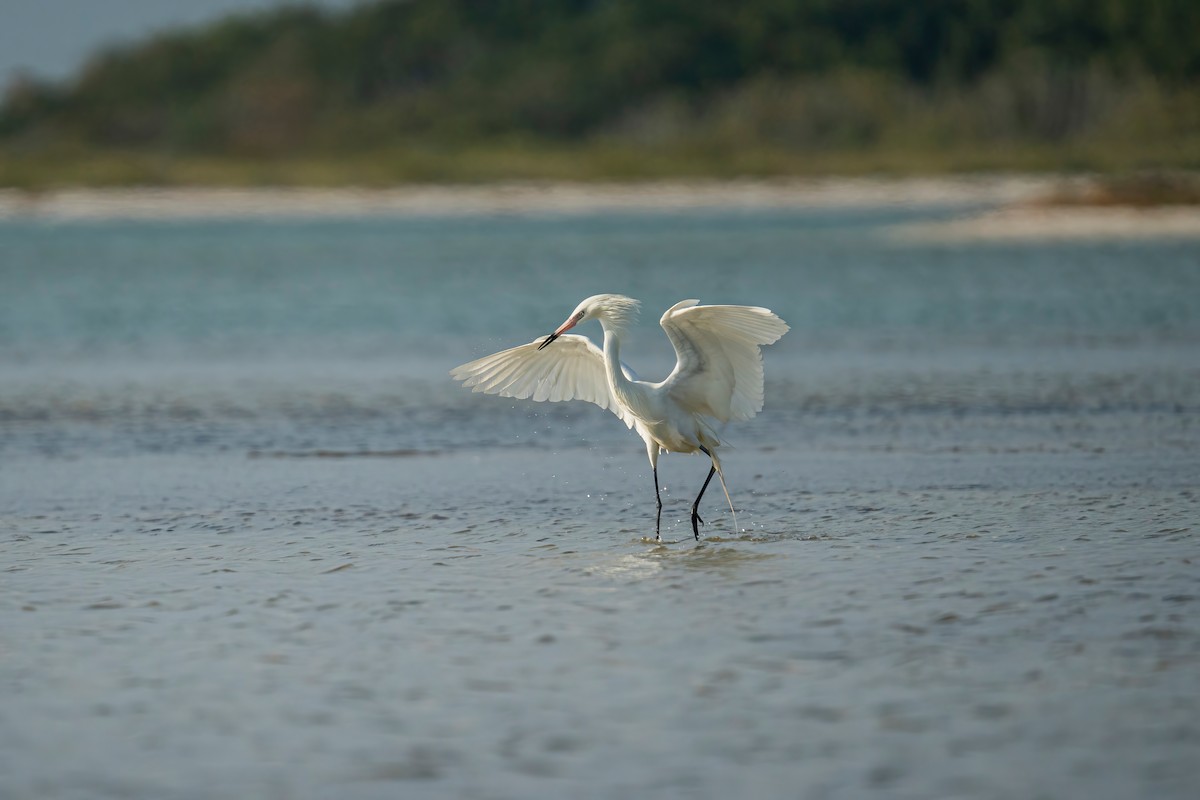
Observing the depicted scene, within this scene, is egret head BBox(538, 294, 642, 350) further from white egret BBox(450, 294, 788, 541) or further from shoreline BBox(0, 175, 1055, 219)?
shoreline BBox(0, 175, 1055, 219)

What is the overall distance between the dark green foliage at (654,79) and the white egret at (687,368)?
61813mm

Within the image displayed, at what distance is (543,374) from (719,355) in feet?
4.47

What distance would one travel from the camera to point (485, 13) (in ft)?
344

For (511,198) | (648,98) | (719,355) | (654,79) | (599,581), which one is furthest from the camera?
(654,79)

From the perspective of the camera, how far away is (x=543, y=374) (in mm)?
10789

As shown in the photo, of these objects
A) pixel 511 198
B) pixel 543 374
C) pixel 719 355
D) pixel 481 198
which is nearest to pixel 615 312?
pixel 719 355

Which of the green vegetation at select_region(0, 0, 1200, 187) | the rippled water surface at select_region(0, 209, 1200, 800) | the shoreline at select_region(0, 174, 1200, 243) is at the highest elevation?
the green vegetation at select_region(0, 0, 1200, 187)

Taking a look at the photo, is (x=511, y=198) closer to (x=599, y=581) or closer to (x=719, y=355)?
(x=719, y=355)

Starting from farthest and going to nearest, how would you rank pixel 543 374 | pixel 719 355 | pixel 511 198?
pixel 511 198 → pixel 543 374 → pixel 719 355

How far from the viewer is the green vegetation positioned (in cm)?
7169

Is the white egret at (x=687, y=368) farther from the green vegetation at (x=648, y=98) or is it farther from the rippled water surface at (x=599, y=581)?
the green vegetation at (x=648, y=98)

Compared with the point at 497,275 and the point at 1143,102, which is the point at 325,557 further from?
the point at 1143,102

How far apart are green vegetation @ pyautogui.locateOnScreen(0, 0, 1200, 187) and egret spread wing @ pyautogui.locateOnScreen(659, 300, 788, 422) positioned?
47.2 meters

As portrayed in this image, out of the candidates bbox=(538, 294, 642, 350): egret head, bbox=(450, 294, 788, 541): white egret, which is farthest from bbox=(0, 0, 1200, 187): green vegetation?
bbox=(538, 294, 642, 350): egret head
